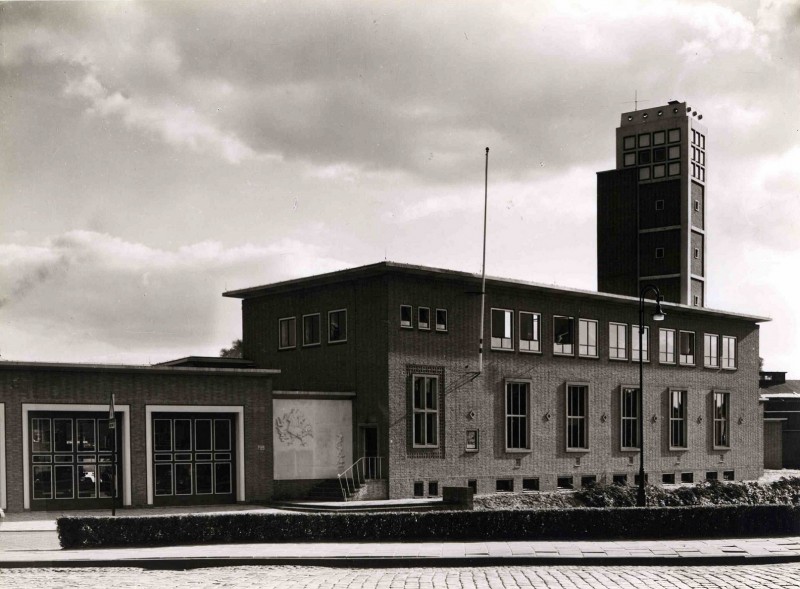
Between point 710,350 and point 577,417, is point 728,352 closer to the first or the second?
point 710,350

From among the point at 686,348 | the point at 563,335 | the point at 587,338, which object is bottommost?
the point at 686,348

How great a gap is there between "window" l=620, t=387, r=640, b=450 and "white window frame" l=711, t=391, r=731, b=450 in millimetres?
7358

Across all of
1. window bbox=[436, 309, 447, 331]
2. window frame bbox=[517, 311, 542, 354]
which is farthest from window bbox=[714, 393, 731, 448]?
window bbox=[436, 309, 447, 331]

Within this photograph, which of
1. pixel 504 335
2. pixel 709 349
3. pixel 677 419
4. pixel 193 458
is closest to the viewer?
pixel 193 458

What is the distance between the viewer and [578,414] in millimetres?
47719

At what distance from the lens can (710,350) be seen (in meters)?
56.9

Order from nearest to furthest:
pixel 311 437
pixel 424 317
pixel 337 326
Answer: pixel 311 437 → pixel 424 317 → pixel 337 326

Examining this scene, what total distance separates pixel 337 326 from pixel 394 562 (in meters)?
23.3

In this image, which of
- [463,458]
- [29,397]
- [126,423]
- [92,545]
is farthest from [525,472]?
[92,545]

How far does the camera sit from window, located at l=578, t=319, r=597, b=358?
1898 inches

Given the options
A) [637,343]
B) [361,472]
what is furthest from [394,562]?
[637,343]

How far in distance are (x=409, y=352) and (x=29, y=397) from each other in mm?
14910

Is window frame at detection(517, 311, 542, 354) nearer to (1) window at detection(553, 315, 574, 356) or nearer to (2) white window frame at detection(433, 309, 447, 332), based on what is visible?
(1) window at detection(553, 315, 574, 356)

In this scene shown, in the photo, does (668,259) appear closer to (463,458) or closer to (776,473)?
(776,473)
